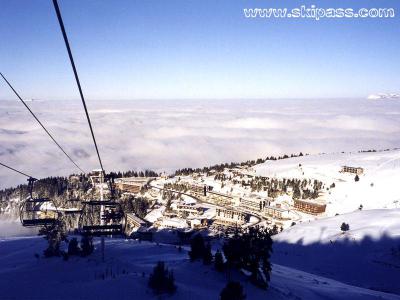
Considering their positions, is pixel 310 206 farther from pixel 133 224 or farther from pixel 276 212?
pixel 133 224


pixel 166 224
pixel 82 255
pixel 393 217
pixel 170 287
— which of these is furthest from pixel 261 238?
pixel 166 224

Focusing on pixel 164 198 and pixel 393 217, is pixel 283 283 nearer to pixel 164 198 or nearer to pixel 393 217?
pixel 393 217

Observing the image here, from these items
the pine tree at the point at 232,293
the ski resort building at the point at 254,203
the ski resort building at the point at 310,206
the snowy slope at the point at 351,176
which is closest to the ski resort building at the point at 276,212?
the ski resort building at the point at 254,203

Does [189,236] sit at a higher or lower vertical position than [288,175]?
lower

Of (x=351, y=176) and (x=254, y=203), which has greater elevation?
(x=351, y=176)

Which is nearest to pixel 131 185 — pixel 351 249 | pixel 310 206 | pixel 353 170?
pixel 310 206
